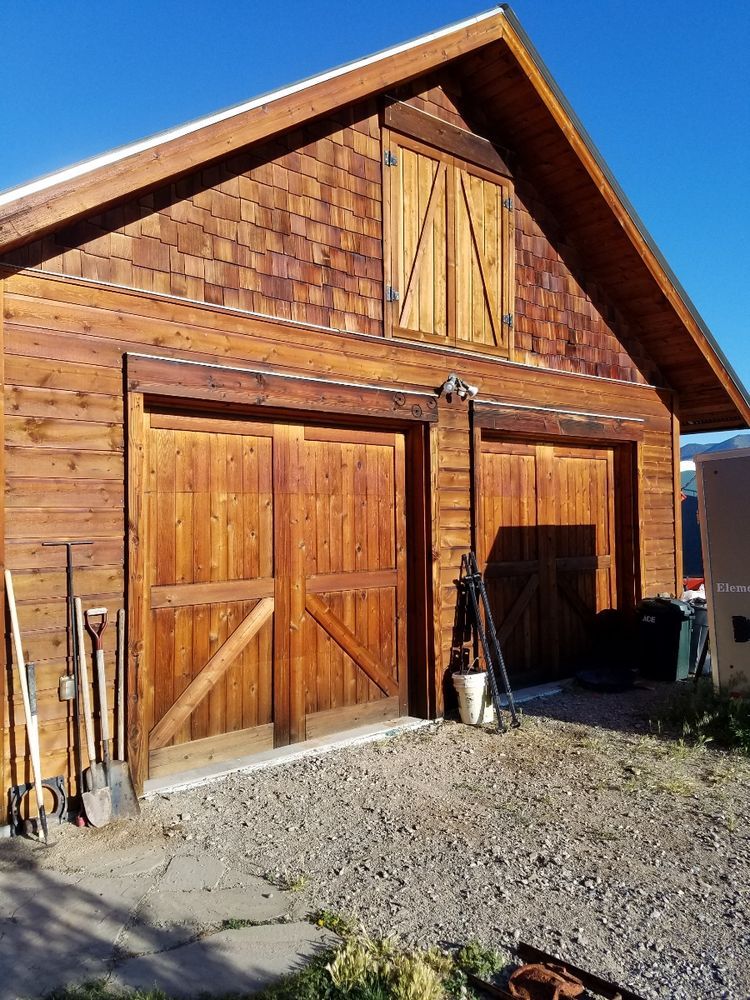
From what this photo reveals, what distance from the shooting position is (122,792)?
446 centimetres

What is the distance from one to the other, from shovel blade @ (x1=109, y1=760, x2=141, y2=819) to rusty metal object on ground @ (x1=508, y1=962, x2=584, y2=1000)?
2554 mm

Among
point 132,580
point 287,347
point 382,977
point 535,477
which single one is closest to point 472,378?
point 535,477

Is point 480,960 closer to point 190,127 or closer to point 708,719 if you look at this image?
point 708,719

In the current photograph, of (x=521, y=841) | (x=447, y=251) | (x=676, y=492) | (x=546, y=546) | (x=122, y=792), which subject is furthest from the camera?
(x=676, y=492)

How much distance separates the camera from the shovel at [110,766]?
4.43 m

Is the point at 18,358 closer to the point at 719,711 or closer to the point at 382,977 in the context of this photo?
the point at 382,977

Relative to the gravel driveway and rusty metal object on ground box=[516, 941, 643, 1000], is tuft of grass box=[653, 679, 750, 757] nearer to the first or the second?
the gravel driveway

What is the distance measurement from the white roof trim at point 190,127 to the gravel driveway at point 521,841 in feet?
11.6

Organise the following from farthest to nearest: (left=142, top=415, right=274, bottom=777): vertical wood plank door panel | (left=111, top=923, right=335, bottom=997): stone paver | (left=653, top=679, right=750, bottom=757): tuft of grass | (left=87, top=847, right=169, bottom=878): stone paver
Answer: (left=653, top=679, right=750, bottom=757): tuft of grass
(left=142, top=415, right=274, bottom=777): vertical wood plank door panel
(left=87, top=847, right=169, bottom=878): stone paver
(left=111, top=923, right=335, bottom=997): stone paver

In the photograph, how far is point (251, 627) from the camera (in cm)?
552

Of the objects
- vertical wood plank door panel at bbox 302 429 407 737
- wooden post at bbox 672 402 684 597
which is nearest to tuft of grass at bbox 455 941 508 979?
vertical wood plank door panel at bbox 302 429 407 737

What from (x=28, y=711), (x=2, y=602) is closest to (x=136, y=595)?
(x=2, y=602)

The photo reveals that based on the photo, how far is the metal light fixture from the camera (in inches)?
262

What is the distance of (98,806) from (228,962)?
Answer: 1.74 m
